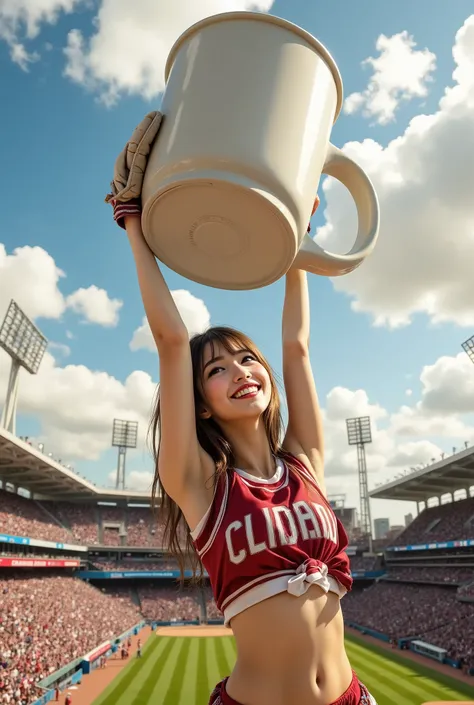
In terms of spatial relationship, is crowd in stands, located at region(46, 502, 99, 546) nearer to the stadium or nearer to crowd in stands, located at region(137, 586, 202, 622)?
the stadium

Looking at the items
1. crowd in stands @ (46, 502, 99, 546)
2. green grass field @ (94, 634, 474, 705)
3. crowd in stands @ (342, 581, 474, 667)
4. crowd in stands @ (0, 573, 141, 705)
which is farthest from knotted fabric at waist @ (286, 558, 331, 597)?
crowd in stands @ (46, 502, 99, 546)

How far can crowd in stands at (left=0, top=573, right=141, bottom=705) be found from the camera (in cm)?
1723

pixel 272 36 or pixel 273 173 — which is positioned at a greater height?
pixel 272 36

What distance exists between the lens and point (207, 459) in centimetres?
235

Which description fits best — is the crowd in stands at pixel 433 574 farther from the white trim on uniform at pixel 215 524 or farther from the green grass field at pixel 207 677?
the white trim on uniform at pixel 215 524

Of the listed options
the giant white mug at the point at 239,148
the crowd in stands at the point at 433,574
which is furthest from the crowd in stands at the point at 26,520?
the giant white mug at the point at 239,148

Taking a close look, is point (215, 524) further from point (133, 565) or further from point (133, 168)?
point (133, 565)

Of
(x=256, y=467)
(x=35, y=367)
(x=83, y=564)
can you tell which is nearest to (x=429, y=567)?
(x=83, y=564)

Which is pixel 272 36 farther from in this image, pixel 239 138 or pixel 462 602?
pixel 462 602

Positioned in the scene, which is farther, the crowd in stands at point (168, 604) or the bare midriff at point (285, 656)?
the crowd in stands at point (168, 604)

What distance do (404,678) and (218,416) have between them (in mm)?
22271

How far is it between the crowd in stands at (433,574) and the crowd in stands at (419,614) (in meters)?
0.53

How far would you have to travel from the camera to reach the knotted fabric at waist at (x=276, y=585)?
199 centimetres

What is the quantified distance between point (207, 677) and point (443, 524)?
76.8 feet
